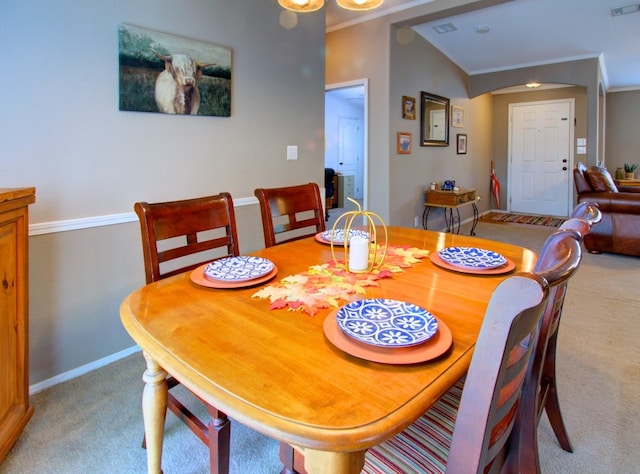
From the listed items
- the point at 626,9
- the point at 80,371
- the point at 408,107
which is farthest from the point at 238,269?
the point at 626,9

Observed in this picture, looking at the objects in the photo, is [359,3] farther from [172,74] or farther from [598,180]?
[598,180]

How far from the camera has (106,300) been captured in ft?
7.21

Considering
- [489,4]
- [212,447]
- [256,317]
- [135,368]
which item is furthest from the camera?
[489,4]

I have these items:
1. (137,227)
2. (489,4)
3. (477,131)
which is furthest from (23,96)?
(477,131)

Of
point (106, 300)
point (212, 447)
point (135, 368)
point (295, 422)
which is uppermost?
point (295, 422)

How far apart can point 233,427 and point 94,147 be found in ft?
5.14

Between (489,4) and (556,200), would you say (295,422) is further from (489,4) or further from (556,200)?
(556,200)

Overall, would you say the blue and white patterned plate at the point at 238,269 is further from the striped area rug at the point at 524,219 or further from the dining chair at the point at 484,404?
the striped area rug at the point at 524,219

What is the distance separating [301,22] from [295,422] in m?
3.14

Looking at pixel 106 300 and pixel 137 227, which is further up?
pixel 137 227

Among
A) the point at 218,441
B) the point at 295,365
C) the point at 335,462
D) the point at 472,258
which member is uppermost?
the point at 472,258

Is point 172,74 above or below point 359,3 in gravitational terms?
below

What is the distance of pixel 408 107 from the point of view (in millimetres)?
4715

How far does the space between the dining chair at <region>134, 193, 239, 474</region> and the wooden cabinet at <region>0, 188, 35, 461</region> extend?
52cm
